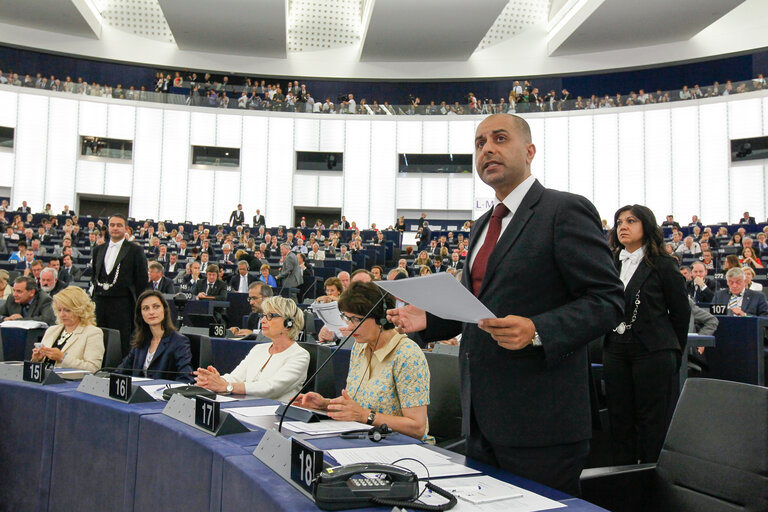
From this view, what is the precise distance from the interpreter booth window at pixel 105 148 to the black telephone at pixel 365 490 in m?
20.5

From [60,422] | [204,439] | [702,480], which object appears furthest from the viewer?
[60,422]

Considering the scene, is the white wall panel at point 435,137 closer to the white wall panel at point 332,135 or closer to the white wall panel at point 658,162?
the white wall panel at point 332,135

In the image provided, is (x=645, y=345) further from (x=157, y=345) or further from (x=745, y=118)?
(x=745, y=118)

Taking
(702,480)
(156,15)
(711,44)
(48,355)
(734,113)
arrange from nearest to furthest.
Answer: (702,480)
(48,355)
(734,113)
(711,44)
(156,15)

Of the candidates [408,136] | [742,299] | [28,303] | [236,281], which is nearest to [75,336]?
[28,303]

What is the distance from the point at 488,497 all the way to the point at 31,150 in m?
20.7

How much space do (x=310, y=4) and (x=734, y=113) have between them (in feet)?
44.1

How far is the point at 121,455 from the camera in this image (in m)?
1.87

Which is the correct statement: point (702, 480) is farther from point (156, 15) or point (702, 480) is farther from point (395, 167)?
point (156, 15)

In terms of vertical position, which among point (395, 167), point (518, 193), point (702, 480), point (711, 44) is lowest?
point (702, 480)

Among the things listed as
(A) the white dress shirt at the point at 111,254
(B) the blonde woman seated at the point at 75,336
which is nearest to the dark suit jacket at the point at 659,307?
(B) the blonde woman seated at the point at 75,336

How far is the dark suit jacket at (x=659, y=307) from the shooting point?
106 inches

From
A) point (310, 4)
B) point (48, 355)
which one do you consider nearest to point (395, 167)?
point (310, 4)

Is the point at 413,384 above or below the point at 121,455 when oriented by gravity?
above
